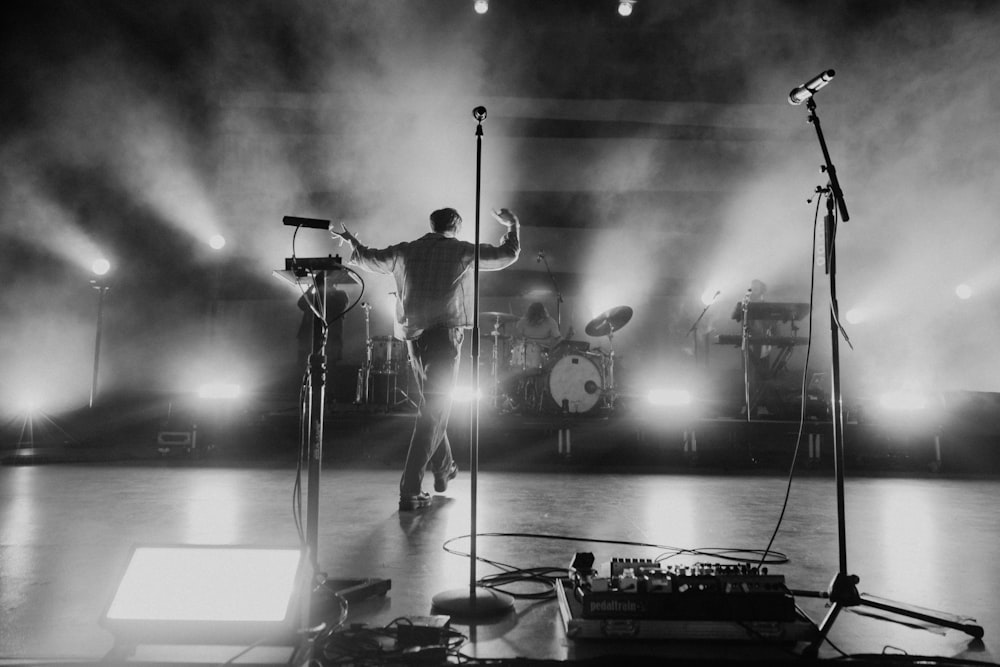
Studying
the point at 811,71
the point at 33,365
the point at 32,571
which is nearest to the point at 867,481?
the point at 811,71

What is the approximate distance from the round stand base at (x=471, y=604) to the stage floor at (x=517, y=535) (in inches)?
1.7

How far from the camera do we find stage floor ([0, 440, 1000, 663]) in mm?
1570

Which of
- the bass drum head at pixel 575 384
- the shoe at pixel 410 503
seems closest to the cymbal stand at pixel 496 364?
the bass drum head at pixel 575 384

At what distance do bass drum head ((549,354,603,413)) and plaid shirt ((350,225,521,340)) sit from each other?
3058mm

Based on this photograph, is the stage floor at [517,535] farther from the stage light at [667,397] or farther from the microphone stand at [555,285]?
the microphone stand at [555,285]

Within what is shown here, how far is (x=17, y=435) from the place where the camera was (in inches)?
278

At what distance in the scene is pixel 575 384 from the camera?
631cm

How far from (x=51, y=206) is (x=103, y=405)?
276cm

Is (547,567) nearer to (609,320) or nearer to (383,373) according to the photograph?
(609,320)

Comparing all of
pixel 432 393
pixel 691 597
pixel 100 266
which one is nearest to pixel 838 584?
pixel 691 597

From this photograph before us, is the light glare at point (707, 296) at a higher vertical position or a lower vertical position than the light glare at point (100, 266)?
lower

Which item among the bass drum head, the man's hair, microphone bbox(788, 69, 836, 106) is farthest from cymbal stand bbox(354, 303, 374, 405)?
microphone bbox(788, 69, 836, 106)

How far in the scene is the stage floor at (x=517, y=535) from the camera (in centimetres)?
157

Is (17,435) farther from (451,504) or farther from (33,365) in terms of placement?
(451,504)
